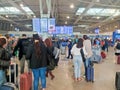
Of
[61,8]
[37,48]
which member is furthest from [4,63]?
[61,8]

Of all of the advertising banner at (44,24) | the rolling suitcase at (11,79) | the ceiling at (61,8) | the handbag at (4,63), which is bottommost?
the rolling suitcase at (11,79)

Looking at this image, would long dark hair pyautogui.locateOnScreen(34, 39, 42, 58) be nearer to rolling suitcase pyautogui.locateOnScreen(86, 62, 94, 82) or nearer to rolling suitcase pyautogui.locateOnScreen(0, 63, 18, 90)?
rolling suitcase pyautogui.locateOnScreen(0, 63, 18, 90)

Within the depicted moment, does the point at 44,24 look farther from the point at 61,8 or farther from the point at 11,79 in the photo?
the point at 61,8

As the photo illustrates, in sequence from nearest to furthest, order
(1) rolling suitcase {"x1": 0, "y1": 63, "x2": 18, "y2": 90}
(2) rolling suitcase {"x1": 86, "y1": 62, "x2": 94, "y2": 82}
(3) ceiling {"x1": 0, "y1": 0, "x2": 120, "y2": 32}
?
(1) rolling suitcase {"x1": 0, "y1": 63, "x2": 18, "y2": 90} → (2) rolling suitcase {"x1": 86, "y1": 62, "x2": 94, "y2": 82} → (3) ceiling {"x1": 0, "y1": 0, "x2": 120, "y2": 32}

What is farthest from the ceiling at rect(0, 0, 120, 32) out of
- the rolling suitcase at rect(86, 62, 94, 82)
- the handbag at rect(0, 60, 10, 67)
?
the handbag at rect(0, 60, 10, 67)

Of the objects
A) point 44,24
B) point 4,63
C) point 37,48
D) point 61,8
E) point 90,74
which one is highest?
point 61,8

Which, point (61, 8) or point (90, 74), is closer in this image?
point (90, 74)

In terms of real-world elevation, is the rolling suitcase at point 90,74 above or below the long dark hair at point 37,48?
below

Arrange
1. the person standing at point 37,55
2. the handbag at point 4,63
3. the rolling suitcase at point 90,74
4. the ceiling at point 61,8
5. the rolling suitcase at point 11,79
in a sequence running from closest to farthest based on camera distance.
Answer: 1. the rolling suitcase at point 11,79
2. the handbag at point 4,63
3. the person standing at point 37,55
4. the rolling suitcase at point 90,74
5. the ceiling at point 61,8

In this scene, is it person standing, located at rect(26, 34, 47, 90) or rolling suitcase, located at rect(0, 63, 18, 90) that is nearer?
rolling suitcase, located at rect(0, 63, 18, 90)

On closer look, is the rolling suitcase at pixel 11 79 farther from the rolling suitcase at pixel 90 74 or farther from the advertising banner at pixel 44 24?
the advertising banner at pixel 44 24

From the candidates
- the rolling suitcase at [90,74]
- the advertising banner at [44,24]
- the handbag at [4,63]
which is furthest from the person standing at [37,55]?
the advertising banner at [44,24]

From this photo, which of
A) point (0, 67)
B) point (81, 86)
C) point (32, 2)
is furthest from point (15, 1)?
point (0, 67)

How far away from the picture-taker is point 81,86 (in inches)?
286
